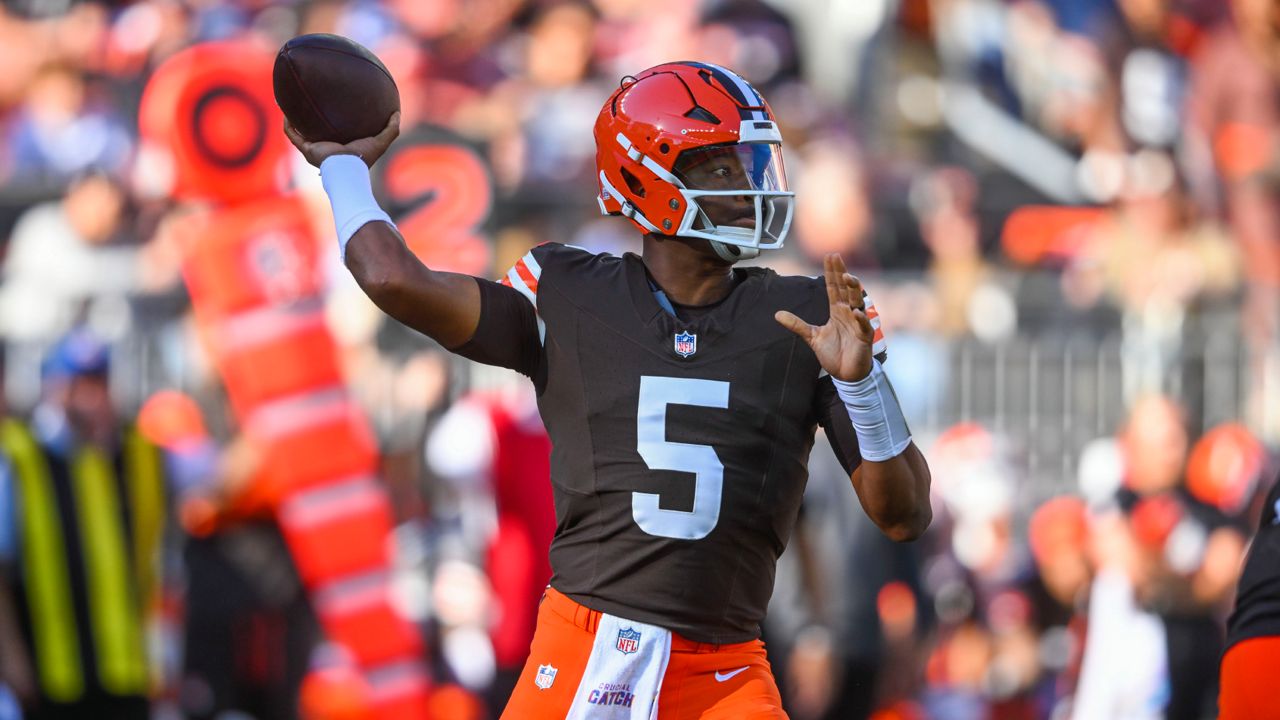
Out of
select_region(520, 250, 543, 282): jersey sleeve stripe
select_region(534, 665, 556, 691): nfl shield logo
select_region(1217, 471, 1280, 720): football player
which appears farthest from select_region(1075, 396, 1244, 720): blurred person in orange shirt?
select_region(534, 665, 556, 691): nfl shield logo

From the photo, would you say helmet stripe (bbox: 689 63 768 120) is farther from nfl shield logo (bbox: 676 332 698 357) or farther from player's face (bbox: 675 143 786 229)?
nfl shield logo (bbox: 676 332 698 357)

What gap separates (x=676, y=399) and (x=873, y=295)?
7.57 m

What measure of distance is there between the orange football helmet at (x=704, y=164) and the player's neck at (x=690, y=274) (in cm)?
6

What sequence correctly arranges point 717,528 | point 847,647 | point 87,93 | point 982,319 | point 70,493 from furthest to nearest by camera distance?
point 87,93
point 982,319
point 847,647
point 70,493
point 717,528

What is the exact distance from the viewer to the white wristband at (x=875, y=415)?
3.67 m

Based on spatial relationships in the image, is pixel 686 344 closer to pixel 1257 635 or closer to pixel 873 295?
pixel 1257 635

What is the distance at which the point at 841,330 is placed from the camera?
3.66 metres

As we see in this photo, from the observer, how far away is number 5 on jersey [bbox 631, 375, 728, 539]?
12.3 feet

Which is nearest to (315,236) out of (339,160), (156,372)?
(156,372)

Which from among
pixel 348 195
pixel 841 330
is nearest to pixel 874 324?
pixel 841 330

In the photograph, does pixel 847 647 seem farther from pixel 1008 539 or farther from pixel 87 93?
pixel 87 93

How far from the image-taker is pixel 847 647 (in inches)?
330

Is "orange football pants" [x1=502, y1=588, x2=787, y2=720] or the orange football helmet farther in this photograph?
the orange football helmet

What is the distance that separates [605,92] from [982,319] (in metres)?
3.17
